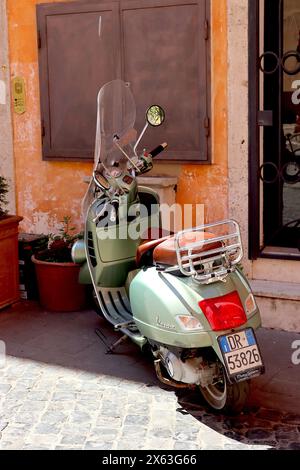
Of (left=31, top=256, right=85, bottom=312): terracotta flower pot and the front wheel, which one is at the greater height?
(left=31, top=256, right=85, bottom=312): terracotta flower pot

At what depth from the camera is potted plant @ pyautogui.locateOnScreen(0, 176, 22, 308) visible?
6.62m

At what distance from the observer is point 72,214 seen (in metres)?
7.16

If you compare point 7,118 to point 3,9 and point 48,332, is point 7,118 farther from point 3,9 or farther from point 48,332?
point 48,332

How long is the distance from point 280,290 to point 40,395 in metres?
2.14

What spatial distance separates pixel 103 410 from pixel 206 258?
1.12 m

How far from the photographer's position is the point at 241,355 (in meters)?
4.28

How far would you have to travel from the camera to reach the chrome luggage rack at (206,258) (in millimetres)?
4355

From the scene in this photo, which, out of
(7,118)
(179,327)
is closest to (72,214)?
(7,118)

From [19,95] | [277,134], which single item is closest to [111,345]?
[277,134]

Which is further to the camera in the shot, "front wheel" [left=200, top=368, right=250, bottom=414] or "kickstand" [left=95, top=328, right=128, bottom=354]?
"kickstand" [left=95, top=328, right=128, bottom=354]

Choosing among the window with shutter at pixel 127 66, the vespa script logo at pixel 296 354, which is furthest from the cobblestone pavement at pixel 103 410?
the window with shutter at pixel 127 66

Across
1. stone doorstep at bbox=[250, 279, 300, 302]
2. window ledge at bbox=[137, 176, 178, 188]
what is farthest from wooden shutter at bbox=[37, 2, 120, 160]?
stone doorstep at bbox=[250, 279, 300, 302]

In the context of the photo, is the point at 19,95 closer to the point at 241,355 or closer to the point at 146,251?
the point at 146,251

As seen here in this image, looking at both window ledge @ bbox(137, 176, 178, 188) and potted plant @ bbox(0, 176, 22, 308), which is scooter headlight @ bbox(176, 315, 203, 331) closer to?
window ledge @ bbox(137, 176, 178, 188)
